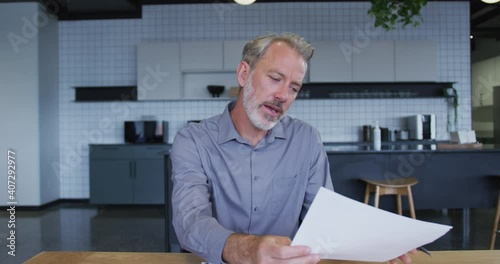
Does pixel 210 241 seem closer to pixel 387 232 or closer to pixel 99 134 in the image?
pixel 387 232

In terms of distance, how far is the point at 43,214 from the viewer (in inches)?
198

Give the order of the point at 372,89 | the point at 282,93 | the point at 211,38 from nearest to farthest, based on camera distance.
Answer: the point at 282,93
the point at 372,89
the point at 211,38

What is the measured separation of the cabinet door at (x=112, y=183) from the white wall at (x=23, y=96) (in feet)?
2.32

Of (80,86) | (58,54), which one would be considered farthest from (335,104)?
(58,54)

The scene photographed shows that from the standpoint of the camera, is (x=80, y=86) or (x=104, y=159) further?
(x=80, y=86)

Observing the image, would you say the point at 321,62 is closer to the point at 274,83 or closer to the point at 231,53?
the point at 231,53

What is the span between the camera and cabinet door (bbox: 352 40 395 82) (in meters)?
5.39

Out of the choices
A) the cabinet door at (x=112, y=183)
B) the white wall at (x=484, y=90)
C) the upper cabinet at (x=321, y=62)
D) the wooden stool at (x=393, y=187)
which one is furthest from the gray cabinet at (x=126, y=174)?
the white wall at (x=484, y=90)

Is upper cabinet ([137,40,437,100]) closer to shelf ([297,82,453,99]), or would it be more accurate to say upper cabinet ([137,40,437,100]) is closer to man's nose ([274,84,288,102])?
shelf ([297,82,453,99])

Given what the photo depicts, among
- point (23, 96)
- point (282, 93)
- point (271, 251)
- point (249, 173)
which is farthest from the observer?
point (23, 96)

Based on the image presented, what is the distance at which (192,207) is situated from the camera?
40.5 inches

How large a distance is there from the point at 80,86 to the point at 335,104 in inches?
149

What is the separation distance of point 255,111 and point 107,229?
3.65m

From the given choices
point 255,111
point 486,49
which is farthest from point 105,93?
point 486,49
